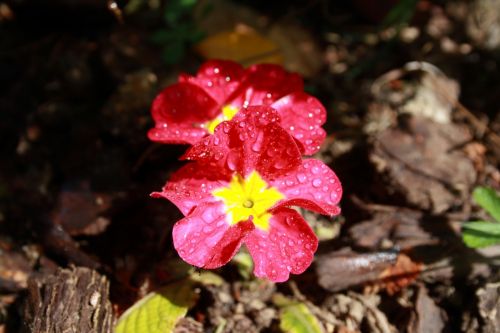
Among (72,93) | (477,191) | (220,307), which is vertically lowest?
(220,307)

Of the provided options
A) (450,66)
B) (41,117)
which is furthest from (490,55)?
(41,117)

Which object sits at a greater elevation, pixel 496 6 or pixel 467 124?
pixel 496 6

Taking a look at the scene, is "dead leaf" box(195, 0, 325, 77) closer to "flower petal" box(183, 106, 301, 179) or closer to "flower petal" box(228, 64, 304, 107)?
"flower petal" box(228, 64, 304, 107)

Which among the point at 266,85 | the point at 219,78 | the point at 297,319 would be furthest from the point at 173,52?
the point at 297,319

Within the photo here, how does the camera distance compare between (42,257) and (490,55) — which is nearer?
(42,257)

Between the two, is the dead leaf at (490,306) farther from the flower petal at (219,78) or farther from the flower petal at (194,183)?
the flower petal at (219,78)

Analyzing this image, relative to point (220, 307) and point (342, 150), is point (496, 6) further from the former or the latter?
point (220, 307)
